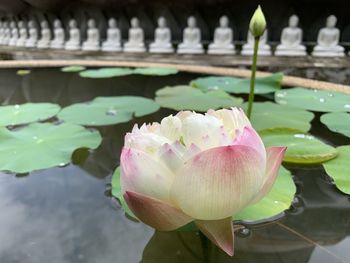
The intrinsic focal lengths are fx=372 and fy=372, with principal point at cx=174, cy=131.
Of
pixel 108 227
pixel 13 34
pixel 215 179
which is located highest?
pixel 13 34

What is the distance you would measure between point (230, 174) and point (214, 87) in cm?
69

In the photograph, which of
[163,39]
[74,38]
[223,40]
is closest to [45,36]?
[74,38]

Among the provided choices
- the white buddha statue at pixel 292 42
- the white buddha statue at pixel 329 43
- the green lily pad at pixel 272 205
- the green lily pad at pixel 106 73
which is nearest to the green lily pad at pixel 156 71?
the green lily pad at pixel 106 73

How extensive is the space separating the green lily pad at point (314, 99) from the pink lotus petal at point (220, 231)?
524 millimetres

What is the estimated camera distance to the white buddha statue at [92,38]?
1720mm

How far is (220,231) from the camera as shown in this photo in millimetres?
260

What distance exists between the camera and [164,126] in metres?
0.28

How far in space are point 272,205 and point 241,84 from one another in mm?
566

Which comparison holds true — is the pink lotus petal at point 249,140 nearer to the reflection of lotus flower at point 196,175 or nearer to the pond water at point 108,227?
the reflection of lotus flower at point 196,175

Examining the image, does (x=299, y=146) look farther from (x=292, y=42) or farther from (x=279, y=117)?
(x=292, y=42)

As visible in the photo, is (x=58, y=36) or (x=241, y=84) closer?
(x=241, y=84)

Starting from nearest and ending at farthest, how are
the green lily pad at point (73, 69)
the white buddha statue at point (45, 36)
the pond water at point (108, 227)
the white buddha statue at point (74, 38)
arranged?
1. the pond water at point (108, 227)
2. the green lily pad at point (73, 69)
3. the white buddha statue at point (74, 38)
4. the white buddha statue at point (45, 36)

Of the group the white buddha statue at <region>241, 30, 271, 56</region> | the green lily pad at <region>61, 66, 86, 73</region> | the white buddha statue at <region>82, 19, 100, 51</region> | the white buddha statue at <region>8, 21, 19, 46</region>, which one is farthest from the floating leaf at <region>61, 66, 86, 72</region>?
the white buddha statue at <region>8, 21, 19, 46</region>

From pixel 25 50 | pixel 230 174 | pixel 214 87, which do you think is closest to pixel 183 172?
pixel 230 174
